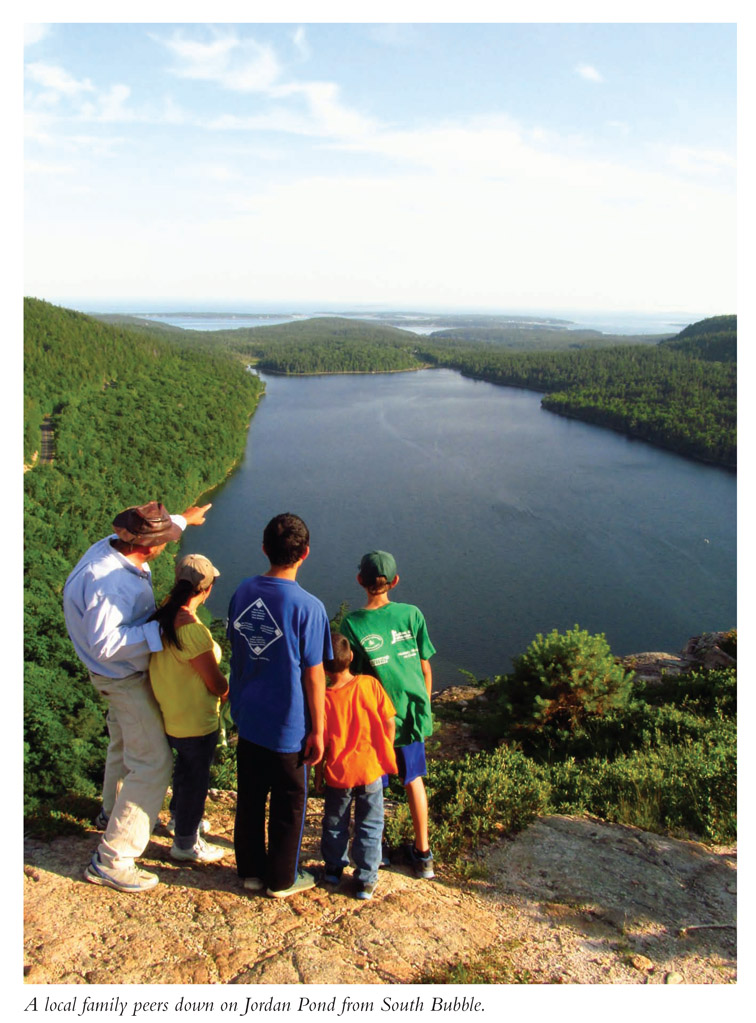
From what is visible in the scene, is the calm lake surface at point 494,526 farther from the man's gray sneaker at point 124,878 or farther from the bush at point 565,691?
the man's gray sneaker at point 124,878

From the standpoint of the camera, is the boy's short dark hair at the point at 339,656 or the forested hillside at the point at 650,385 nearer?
the boy's short dark hair at the point at 339,656

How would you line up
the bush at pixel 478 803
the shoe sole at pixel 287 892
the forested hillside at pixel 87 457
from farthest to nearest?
the forested hillside at pixel 87 457
the bush at pixel 478 803
the shoe sole at pixel 287 892

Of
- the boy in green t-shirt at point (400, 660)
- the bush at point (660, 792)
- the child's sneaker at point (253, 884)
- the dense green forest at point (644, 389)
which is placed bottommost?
the bush at point (660, 792)

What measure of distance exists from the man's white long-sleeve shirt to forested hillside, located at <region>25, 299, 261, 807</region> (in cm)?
317

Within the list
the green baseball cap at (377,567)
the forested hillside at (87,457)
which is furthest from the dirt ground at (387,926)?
the forested hillside at (87,457)

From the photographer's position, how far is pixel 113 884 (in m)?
2.86

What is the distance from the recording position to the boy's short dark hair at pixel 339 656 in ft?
9.19

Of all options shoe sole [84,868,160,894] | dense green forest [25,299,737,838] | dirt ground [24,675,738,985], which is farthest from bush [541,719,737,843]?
shoe sole [84,868,160,894]

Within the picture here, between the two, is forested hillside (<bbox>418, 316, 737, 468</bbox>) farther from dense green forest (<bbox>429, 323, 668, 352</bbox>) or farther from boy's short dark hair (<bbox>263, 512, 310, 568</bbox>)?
boy's short dark hair (<bbox>263, 512, 310, 568</bbox>)

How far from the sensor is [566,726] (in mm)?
7355

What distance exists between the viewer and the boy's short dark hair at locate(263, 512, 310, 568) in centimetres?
263

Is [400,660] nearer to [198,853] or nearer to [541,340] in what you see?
[198,853]

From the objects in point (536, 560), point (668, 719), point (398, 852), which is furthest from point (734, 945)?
point (536, 560)

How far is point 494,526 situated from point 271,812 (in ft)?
91.2
